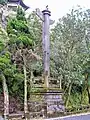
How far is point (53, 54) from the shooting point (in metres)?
16.4

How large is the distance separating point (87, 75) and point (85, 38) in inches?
113

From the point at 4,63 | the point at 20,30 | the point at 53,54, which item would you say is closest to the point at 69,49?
the point at 53,54

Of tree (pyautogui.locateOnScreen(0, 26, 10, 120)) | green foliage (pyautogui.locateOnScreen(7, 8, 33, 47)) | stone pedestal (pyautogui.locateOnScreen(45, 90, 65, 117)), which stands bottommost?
stone pedestal (pyautogui.locateOnScreen(45, 90, 65, 117))

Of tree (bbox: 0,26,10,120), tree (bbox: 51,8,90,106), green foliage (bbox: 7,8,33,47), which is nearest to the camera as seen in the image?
tree (bbox: 0,26,10,120)

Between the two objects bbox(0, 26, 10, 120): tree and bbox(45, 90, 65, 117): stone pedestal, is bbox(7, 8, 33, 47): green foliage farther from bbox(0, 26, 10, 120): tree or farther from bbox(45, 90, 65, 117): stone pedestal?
bbox(45, 90, 65, 117): stone pedestal

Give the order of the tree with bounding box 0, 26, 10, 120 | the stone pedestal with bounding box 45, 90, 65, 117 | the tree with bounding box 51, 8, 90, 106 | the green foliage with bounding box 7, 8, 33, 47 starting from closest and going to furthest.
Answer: the tree with bounding box 0, 26, 10, 120
the stone pedestal with bounding box 45, 90, 65, 117
the green foliage with bounding box 7, 8, 33, 47
the tree with bounding box 51, 8, 90, 106

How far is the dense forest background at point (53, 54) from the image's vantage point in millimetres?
12570

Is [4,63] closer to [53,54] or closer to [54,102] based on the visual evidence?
[54,102]

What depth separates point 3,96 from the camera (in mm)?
12367

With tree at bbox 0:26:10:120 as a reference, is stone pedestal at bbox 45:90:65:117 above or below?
below

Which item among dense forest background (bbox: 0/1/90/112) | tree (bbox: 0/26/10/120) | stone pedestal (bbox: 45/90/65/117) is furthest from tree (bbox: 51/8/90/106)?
tree (bbox: 0/26/10/120)

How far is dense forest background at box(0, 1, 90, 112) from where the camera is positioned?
1257 cm

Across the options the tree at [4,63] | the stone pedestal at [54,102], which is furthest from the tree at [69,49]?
the tree at [4,63]

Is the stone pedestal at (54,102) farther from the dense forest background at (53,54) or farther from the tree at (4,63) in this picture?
the tree at (4,63)
